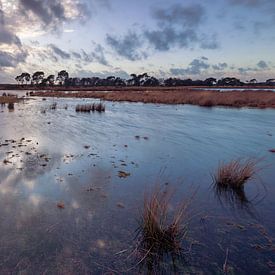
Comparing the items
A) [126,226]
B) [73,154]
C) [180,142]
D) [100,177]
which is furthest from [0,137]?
[126,226]

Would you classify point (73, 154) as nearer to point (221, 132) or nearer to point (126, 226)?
point (126, 226)

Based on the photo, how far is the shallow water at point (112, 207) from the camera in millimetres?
4410

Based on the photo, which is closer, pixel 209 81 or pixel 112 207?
pixel 112 207

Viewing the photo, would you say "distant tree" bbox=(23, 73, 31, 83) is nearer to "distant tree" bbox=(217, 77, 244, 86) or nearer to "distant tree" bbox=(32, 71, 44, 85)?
"distant tree" bbox=(32, 71, 44, 85)

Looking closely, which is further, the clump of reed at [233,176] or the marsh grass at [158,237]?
the clump of reed at [233,176]

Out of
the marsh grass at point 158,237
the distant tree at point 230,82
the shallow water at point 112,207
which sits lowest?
the shallow water at point 112,207

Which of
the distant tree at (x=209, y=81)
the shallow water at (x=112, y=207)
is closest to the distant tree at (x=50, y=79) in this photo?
the distant tree at (x=209, y=81)

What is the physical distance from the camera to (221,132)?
1762cm

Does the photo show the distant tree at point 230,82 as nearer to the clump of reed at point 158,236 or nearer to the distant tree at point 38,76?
the distant tree at point 38,76

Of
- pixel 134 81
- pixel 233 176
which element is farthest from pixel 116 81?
pixel 233 176

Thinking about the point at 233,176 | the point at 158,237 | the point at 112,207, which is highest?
the point at 233,176

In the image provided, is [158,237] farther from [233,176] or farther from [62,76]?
Result: [62,76]

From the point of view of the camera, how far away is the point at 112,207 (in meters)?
6.24

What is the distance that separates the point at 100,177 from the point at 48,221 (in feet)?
9.40
